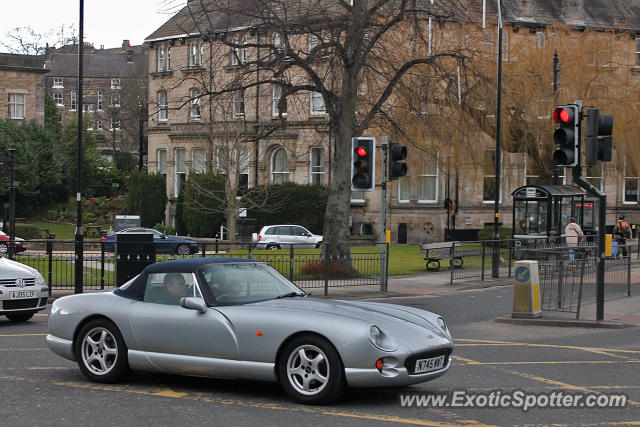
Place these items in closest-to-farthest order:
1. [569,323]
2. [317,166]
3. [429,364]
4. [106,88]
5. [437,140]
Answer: [429,364] → [569,323] → [437,140] → [317,166] → [106,88]

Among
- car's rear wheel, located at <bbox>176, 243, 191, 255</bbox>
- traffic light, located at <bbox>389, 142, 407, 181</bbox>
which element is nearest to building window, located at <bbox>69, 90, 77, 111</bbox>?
car's rear wheel, located at <bbox>176, 243, 191, 255</bbox>

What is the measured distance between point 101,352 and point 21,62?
67.1 metres

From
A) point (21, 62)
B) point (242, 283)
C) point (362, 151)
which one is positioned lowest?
point (242, 283)

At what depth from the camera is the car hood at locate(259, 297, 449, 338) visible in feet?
26.1

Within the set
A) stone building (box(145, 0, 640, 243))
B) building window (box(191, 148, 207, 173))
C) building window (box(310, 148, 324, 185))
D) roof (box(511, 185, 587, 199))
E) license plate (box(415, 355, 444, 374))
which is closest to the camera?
license plate (box(415, 355, 444, 374))

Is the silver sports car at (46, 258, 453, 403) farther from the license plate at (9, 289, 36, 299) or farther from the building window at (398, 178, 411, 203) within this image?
the building window at (398, 178, 411, 203)

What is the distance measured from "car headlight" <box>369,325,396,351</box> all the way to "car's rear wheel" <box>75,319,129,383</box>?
2.77m

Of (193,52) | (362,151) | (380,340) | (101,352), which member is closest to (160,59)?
(193,52)

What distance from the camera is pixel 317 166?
172 ft

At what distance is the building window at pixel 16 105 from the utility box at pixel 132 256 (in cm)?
5537

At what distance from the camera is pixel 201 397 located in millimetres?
8250

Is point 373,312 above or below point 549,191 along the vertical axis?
below

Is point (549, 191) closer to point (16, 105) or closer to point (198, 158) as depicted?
point (198, 158)

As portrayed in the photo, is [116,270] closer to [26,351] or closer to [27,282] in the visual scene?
[27,282]
